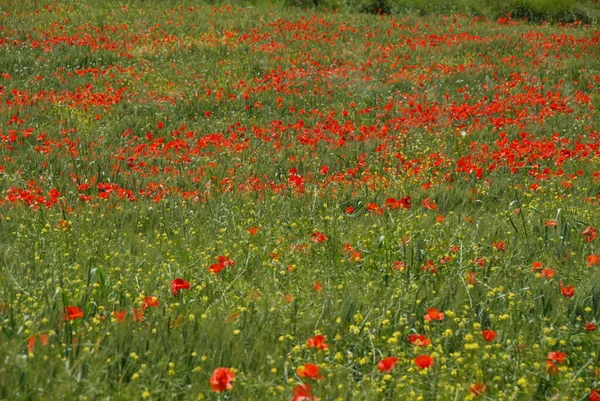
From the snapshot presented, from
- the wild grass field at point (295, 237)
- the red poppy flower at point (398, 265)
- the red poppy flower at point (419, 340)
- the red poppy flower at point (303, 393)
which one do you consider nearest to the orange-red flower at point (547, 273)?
the wild grass field at point (295, 237)

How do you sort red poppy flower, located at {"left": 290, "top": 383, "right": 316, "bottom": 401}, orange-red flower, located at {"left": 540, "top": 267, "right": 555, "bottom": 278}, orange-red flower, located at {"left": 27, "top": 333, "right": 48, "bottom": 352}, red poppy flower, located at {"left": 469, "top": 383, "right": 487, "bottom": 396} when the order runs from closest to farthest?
red poppy flower, located at {"left": 290, "top": 383, "right": 316, "bottom": 401} < orange-red flower, located at {"left": 27, "top": 333, "right": 48, "bottom": 352} < red poppy flower, located at {"left": 469, "top": 383, "right": 487, "bottom": 396} < orange-red flower, located at {"left": 540, "top": 267, "right": 555, "bottom": 278}

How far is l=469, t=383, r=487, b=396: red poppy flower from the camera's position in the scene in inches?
104

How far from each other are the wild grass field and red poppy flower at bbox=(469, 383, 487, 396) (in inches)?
0.5

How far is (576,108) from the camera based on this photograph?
1107 centimetres

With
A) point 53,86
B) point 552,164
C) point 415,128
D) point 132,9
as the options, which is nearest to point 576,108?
point 415,128

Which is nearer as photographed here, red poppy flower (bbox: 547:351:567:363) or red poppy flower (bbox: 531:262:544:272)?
red poppy flower (bbox: 547:351:567:363)

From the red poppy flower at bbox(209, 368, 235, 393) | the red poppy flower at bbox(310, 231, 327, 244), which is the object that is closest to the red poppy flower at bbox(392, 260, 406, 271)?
the red poppy flower at bbox(310, 231, 327, 244)

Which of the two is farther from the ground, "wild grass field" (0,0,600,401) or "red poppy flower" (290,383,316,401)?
"red poppy flower" (290,383,316,401)

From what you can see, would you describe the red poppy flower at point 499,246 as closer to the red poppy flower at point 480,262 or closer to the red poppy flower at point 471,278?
the red poppy flower at point 480,262

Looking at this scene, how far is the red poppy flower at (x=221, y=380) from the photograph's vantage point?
2.36m

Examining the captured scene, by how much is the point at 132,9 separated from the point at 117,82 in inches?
304

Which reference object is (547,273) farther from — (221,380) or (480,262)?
(221,380)

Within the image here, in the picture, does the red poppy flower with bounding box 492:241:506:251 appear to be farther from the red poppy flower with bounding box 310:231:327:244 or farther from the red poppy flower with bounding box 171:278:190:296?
the red poppy flower with bounding box 171:278:190:296

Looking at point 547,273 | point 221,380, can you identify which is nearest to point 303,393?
point 221,380
